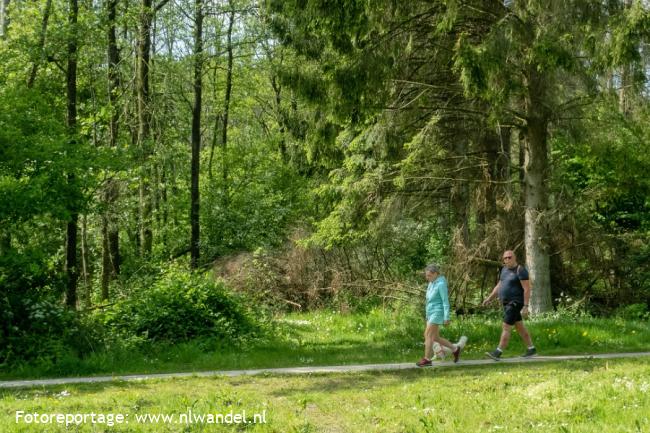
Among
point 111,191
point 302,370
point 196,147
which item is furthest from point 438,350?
point 196,147

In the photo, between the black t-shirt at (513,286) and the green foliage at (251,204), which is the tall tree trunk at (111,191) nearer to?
the green foliage at (251,204)

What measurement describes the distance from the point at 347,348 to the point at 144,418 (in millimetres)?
7349

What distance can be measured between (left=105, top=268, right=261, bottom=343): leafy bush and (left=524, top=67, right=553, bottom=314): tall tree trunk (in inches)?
261

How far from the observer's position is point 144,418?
7086 mm

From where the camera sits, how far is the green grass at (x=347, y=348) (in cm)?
1185

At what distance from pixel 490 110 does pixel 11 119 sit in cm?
1005

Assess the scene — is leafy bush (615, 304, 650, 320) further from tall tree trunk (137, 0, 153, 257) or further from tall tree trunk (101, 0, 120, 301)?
tall tree trunk (101, 0, 120, 301)

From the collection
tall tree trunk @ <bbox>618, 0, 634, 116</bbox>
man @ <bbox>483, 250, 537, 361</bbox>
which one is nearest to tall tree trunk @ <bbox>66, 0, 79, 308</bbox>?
man @ <bbox>483, 250, 537, 361</bbox>

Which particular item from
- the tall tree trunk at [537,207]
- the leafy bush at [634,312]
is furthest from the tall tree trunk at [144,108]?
the leafy bush at [634,312]

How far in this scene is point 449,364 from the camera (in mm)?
10953

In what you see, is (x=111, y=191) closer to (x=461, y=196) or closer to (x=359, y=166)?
(x=359, y=166)

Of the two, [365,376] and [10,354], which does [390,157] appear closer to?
[365,376]

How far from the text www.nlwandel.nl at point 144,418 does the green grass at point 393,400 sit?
0.23 feet

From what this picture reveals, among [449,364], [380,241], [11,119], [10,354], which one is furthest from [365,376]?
[380,241]
